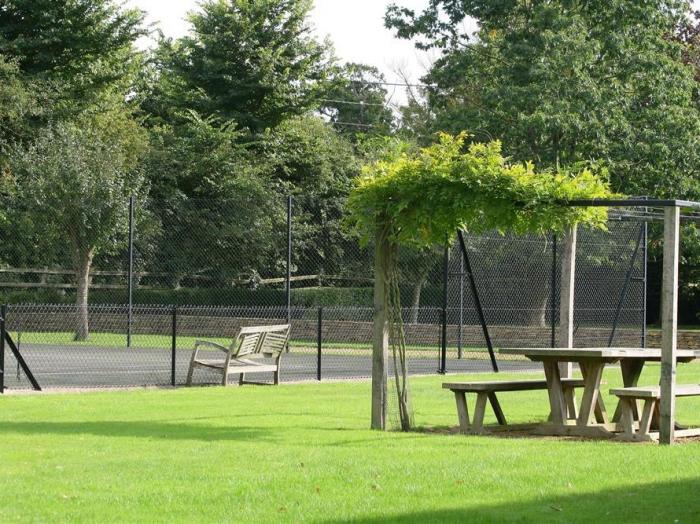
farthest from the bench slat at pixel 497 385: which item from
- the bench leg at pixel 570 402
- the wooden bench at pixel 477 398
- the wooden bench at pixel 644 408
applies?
the wooden bench at pixel 644 408

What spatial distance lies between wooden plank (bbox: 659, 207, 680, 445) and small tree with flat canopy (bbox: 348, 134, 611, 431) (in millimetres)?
991

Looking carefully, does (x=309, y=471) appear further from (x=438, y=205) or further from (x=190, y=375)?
(x=190, y=375)

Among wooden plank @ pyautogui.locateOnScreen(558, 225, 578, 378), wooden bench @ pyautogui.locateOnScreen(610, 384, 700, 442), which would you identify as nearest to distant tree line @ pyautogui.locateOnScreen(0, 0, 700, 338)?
wooden plank @ pyautogui.locateOnScreen(558, 225, 578, 378)

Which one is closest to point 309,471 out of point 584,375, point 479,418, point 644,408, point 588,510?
point 588,510

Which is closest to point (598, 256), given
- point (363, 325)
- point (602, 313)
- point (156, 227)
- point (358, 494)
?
point (602, 313)

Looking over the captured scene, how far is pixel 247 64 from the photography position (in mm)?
46219

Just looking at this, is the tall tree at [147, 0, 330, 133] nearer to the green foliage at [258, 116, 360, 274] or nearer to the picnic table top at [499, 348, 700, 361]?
the green foliage at [258, 116, 360, 274]

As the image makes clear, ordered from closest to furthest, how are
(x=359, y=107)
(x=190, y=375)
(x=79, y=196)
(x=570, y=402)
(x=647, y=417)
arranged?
1. (x=647, y=417)
2. (x=570, y=402)
3. (x=190, y=375)
4. (x=79, y=196)
5. (x=359, y=107)

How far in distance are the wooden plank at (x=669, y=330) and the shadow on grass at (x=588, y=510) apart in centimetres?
332

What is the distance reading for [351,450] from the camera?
1066cm

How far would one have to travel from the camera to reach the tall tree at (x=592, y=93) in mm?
30828

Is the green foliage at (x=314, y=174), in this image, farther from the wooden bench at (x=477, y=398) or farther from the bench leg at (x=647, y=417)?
the bench leg at (x=647, y=417)

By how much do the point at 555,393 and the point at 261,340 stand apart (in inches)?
279

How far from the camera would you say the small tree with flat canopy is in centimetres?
1239
